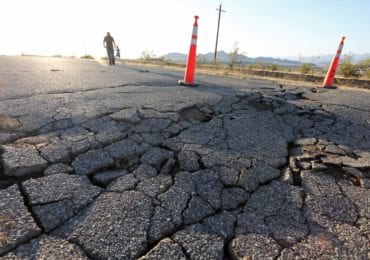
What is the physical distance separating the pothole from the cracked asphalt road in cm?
2

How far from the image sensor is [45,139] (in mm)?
2307

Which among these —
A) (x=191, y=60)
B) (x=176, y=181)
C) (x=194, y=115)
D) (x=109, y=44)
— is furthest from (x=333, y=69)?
(x=109, y=44)

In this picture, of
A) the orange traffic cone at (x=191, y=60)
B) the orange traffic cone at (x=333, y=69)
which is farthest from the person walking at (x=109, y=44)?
the orange traffic cone at (x=333, y=69)

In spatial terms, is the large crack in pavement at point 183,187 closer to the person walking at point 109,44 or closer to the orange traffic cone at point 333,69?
the orange traffic cone at point 333,69

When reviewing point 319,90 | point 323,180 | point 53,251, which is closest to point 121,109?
point 53,251

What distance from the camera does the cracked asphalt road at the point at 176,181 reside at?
1396mm

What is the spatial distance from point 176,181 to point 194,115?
150 cm

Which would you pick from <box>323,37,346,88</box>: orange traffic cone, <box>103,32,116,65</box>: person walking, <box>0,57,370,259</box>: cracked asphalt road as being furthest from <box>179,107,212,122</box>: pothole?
<box>103,32,116,65</box>: person walking

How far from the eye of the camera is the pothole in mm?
3193

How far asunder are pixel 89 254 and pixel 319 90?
17.5 feet

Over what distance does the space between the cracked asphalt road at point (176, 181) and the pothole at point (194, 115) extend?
0.6 inches

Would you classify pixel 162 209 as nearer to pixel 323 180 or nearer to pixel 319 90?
pixel 323 180

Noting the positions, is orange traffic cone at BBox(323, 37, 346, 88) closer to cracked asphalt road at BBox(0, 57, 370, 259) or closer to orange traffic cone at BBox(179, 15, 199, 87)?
cracked asphalt road at BBox(0, 57, 370, 259)

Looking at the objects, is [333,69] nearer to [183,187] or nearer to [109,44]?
[183,187]
